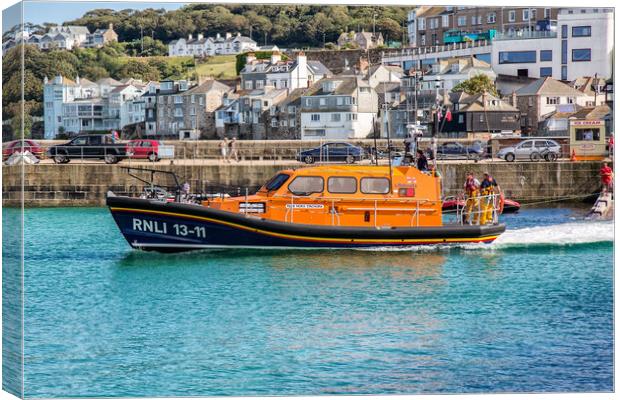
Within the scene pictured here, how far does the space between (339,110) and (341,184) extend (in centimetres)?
3726

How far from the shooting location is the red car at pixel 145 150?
1665 inches

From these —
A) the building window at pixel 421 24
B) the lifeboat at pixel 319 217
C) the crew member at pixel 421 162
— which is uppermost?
the building window at pixel 421 24

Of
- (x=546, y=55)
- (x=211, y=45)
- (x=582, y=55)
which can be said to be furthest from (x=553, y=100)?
(x=211, y=45)

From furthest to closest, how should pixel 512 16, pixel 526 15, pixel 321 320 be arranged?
pixel 512 16, pixel 526 15, pixel 321 320

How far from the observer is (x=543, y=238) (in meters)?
27.4

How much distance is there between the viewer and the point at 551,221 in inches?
1305

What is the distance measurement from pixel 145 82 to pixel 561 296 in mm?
62416

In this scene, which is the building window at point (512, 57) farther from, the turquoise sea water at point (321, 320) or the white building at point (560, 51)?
the turquoise sea water at point (321, 320)

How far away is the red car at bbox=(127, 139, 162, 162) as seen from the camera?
4228 cm

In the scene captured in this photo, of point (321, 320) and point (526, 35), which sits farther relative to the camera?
point (526, 35)

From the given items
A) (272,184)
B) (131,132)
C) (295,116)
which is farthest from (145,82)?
(272,184)

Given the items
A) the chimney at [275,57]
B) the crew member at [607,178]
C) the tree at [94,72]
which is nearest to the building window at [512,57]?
the chimney at [275,57]

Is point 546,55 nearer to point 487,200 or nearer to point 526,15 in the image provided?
point 526,15

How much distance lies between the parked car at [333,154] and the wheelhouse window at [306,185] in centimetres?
1682
